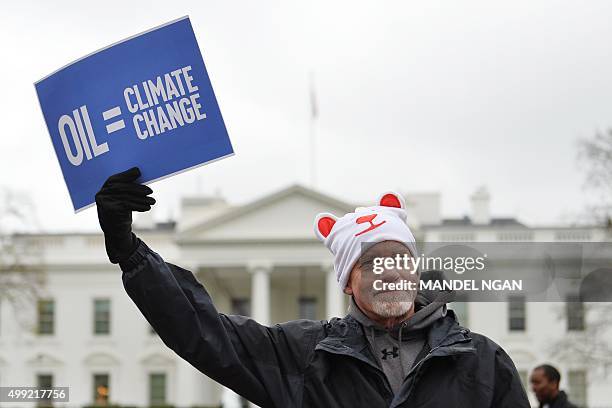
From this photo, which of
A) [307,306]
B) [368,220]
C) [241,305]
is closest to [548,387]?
[368,220]

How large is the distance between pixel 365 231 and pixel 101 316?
58.8 m

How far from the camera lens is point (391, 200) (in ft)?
10.5

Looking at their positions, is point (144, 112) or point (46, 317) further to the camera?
point (46, 317)

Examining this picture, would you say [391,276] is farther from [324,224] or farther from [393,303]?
[324,224]

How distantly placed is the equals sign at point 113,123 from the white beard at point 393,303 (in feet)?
2.60

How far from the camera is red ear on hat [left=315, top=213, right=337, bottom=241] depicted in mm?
3262

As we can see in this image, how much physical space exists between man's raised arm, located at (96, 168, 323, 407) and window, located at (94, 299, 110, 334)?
5841 centimetres

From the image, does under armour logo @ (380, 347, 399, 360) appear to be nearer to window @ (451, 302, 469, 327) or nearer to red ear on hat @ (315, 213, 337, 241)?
window @ (451, 302, 469, 327)

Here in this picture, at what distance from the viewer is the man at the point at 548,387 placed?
797cm

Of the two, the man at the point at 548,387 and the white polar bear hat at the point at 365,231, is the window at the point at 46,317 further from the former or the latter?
the white polar bear hat at the point at 365,231

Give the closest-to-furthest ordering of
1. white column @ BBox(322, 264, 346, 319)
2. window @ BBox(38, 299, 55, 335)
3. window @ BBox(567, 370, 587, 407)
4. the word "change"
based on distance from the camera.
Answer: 1. the word "change"
2. window @ BBox(567, 370, 587, 407)
3. white column @ BBox(322, 264, 346, 319)
4. window @ BBox(38, 299, 55, 335)

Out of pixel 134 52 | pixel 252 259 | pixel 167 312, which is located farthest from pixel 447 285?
pixel 252 259

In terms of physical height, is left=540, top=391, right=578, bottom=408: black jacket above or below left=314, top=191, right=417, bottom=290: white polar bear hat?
below

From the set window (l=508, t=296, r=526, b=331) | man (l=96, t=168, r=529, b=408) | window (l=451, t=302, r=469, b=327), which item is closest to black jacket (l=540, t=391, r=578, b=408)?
window (l=451, t=302, r=469, b=327)
